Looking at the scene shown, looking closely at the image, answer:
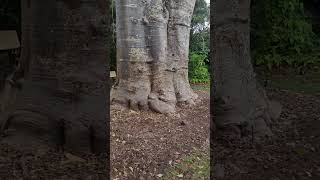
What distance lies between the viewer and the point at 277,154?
4.68m

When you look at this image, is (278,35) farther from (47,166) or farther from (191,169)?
(47,166)

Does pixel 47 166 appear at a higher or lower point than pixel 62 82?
lower

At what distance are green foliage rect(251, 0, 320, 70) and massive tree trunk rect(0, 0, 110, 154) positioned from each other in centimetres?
786

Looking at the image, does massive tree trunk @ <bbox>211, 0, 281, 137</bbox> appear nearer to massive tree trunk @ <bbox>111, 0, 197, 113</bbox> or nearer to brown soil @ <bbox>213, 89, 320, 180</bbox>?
brown soil @ <bbox>213, 89, 320, 180</bbox>

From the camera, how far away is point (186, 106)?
21.2 ft

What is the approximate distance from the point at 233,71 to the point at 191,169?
133 centimetres

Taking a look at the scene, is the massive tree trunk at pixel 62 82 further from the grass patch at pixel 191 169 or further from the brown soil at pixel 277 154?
the brown soil at pixel 277 154

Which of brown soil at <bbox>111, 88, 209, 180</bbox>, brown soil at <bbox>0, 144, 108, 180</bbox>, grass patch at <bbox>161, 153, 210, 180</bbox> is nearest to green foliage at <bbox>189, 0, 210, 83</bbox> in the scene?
brown soil at <bbox>111, 88, 209, 180</bbox>

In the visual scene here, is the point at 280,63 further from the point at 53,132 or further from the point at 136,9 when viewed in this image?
the point at 53,132

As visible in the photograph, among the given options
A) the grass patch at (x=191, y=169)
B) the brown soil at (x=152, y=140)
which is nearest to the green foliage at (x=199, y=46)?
the brown soil at (x=152, y=140)

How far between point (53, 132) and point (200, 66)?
9.51 m

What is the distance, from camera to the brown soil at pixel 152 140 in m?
4.36

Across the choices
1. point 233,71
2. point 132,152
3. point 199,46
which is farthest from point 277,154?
point 199,46

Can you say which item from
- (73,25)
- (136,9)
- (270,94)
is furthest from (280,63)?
(73,25)
